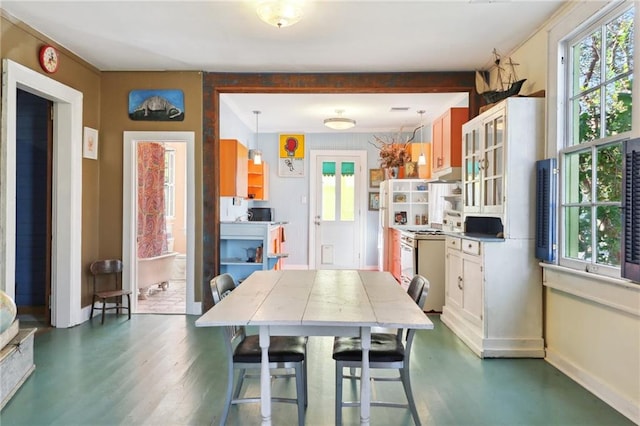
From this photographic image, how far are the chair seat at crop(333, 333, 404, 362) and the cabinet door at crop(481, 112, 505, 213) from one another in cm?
176

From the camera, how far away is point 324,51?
13.1 feet

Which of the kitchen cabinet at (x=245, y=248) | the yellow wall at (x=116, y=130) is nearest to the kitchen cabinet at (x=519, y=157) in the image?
the kitchen cabinet at (x=245, y=248)

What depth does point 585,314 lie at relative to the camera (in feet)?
9.05

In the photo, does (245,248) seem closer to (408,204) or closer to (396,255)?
(396,255)

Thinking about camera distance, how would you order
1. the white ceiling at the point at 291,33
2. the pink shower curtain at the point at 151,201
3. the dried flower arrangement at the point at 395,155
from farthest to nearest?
1. the dried flower arrangement at the point at 395,155
2. the pink shower curtain at the point at 151,201
3. the white ceiling at the point at 291,33

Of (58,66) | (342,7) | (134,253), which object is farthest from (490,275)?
(58,66)

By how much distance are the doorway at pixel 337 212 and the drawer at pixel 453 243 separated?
3743 millimetres

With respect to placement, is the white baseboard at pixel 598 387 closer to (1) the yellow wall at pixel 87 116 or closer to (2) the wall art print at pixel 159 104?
(2) the wall art print at pixel 159 104

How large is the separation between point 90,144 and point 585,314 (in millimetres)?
4834

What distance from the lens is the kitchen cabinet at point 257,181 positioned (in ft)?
22.8

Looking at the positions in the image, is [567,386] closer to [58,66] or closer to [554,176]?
[554,176]

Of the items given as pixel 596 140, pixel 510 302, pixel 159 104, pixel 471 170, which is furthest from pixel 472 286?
pixel 159 104

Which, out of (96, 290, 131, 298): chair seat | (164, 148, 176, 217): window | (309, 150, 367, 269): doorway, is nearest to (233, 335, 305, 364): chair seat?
(96, 290, 131, 298): chair seat

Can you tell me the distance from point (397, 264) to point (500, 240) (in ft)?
9.25
